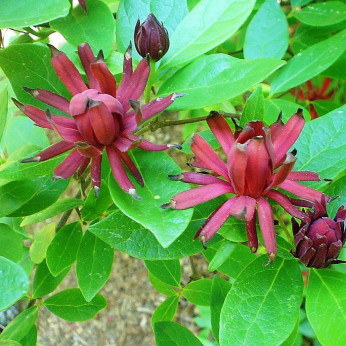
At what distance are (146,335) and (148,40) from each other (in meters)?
2.34

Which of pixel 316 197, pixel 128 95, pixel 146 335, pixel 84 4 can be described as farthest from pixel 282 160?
pixel 146 335

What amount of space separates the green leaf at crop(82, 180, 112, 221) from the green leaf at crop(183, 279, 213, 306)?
37cm

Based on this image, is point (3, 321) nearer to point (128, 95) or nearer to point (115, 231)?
point (115, 231)

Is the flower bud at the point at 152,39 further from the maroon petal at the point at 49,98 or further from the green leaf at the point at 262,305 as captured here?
the green leaf at the point at 262,305

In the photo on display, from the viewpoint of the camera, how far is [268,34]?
116cm

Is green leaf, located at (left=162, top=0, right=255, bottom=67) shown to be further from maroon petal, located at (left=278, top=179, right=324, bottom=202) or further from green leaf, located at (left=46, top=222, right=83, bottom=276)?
green leaf, located at (left=46, top=222, right=83, bottom=276)

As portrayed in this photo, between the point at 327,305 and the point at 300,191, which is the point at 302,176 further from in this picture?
the point at 327,305

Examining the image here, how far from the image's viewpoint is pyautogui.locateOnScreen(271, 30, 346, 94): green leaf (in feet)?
3.55

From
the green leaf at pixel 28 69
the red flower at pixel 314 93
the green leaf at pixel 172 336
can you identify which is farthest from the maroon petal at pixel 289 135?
the red flower at pixel 314 93

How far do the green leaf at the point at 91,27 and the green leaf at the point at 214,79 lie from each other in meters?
0.14

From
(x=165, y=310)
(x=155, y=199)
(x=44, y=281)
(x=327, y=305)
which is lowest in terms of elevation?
(x=165, y=310)

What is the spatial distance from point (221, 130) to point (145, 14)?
303 mm

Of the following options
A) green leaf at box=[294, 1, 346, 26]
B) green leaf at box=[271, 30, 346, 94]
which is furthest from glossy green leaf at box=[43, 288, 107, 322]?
green leaf at box=[294, 1, 346, 26]

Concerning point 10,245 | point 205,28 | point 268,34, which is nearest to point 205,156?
point 205,28
